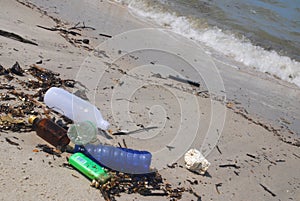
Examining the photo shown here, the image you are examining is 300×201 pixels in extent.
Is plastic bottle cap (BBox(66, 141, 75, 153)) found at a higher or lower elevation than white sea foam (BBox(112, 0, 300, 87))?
lower

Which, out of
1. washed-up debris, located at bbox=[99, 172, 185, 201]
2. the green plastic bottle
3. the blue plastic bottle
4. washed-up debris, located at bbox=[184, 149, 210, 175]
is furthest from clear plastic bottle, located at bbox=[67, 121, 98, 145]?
washed-up debris, located at bbox=[184, 149, 210, 175]

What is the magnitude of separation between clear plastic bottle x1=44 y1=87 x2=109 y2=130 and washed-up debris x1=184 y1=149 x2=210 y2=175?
668 mm

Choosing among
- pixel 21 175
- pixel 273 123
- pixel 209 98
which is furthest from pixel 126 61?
pixel 21 175

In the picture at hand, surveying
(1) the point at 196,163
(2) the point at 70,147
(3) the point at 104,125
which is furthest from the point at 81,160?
(1) the point at 196,163

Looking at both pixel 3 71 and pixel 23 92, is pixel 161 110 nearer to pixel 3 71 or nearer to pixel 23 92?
pixel 23 92

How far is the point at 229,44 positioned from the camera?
8.10 m

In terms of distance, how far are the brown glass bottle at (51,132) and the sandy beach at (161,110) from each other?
0.29ft

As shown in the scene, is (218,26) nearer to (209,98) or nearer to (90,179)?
(209,98)

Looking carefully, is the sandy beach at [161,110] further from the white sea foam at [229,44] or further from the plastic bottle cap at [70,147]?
the white sea foam at [229,44]

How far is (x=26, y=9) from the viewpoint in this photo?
241 inches

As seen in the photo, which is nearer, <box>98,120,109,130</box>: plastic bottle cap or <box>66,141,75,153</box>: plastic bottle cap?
<box>66,141,75,153</box>: plastic bottle cap

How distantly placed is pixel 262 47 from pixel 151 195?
21.2 feet

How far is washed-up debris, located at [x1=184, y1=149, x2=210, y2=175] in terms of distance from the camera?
291 centimetres

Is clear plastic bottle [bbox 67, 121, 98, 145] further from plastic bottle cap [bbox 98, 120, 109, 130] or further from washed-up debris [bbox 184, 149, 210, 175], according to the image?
washed-up debris [bbox 184, 149, 210, 175]
